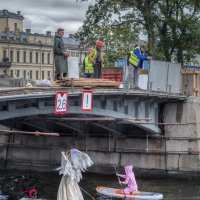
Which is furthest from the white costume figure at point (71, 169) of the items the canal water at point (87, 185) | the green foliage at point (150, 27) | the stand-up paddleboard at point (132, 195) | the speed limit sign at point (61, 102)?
the green foliage at point (150, 27)

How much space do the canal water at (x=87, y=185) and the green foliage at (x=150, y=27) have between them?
390 inches

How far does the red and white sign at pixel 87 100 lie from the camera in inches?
1103

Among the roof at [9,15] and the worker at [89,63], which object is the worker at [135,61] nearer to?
the worker at [89,63]

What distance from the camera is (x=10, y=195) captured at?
32.5 metres

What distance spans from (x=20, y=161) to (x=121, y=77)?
26.8ft

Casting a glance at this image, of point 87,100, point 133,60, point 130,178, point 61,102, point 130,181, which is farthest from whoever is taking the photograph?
point 133,60

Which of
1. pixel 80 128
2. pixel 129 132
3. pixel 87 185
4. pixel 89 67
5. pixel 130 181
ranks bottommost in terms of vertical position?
pixel 87 185

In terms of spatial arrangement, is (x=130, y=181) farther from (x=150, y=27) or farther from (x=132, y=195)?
(x=150, y=27)

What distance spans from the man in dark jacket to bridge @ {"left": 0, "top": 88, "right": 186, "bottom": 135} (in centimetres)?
135

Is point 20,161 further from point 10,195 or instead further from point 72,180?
point 72,180

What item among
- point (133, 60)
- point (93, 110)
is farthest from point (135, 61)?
point (93, 110)

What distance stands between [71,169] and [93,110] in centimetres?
866

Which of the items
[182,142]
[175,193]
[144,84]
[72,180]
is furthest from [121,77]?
[72,180]

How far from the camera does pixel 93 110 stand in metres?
31.0
